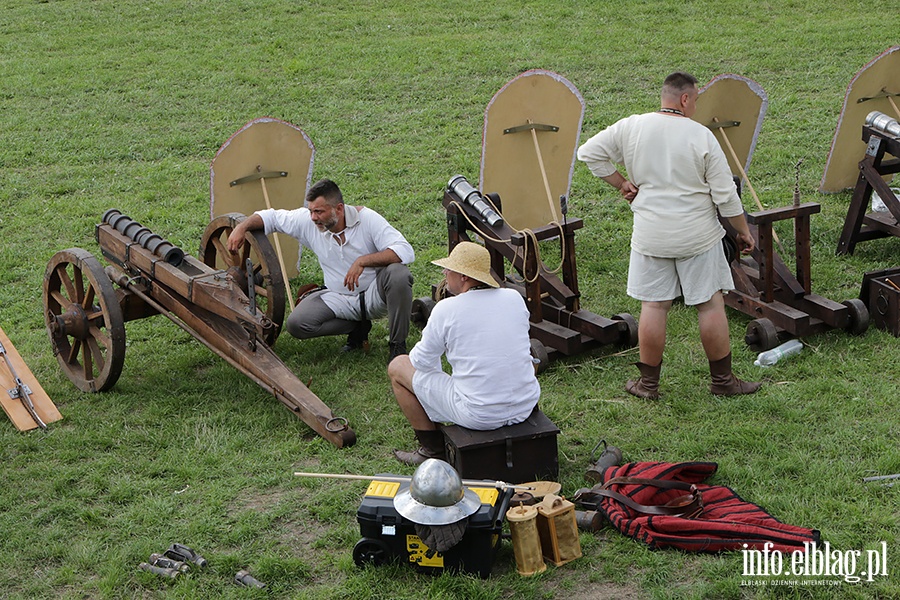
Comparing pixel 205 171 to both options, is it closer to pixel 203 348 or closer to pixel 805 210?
pixel 203 348

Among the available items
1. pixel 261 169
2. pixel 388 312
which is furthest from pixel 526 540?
pixel 261 169

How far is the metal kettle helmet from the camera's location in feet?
13.9

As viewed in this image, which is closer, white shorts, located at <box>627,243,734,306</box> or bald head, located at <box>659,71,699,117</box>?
bald head, located at <box>659,71,699,117</box>

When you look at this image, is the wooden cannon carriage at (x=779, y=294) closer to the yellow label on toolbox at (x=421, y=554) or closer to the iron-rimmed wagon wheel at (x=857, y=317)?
the iron-rimmed wagon wheel at (x=857, y=317)

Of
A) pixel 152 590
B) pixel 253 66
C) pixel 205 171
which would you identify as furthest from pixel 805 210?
pixel 253 66

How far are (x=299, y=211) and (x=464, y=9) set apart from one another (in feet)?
32.6

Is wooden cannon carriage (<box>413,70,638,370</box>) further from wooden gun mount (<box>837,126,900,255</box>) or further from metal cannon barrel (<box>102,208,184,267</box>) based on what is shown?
wooden gun mount (<box>837,126,900,255</box>)

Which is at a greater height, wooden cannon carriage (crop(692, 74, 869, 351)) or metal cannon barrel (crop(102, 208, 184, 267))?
metal cannon barrel (crop(102, 208, 184, 267))

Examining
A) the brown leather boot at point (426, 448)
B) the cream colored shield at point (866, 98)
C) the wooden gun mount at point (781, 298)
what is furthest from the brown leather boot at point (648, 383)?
the cream colored shield at point (866, 98)

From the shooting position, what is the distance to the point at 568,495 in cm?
507

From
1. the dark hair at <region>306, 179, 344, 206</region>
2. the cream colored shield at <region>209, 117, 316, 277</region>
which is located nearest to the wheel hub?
the cream colored shield at <region>209, 117, 316, 277</region>

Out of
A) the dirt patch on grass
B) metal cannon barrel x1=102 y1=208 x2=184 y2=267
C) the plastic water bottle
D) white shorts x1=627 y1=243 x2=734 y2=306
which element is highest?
metal cannon barrel x1=102 y1=208 x2=184 y2=267

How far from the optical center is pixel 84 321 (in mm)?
6605

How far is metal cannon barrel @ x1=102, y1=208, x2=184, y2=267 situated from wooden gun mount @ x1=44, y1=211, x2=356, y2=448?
0.5 inches
